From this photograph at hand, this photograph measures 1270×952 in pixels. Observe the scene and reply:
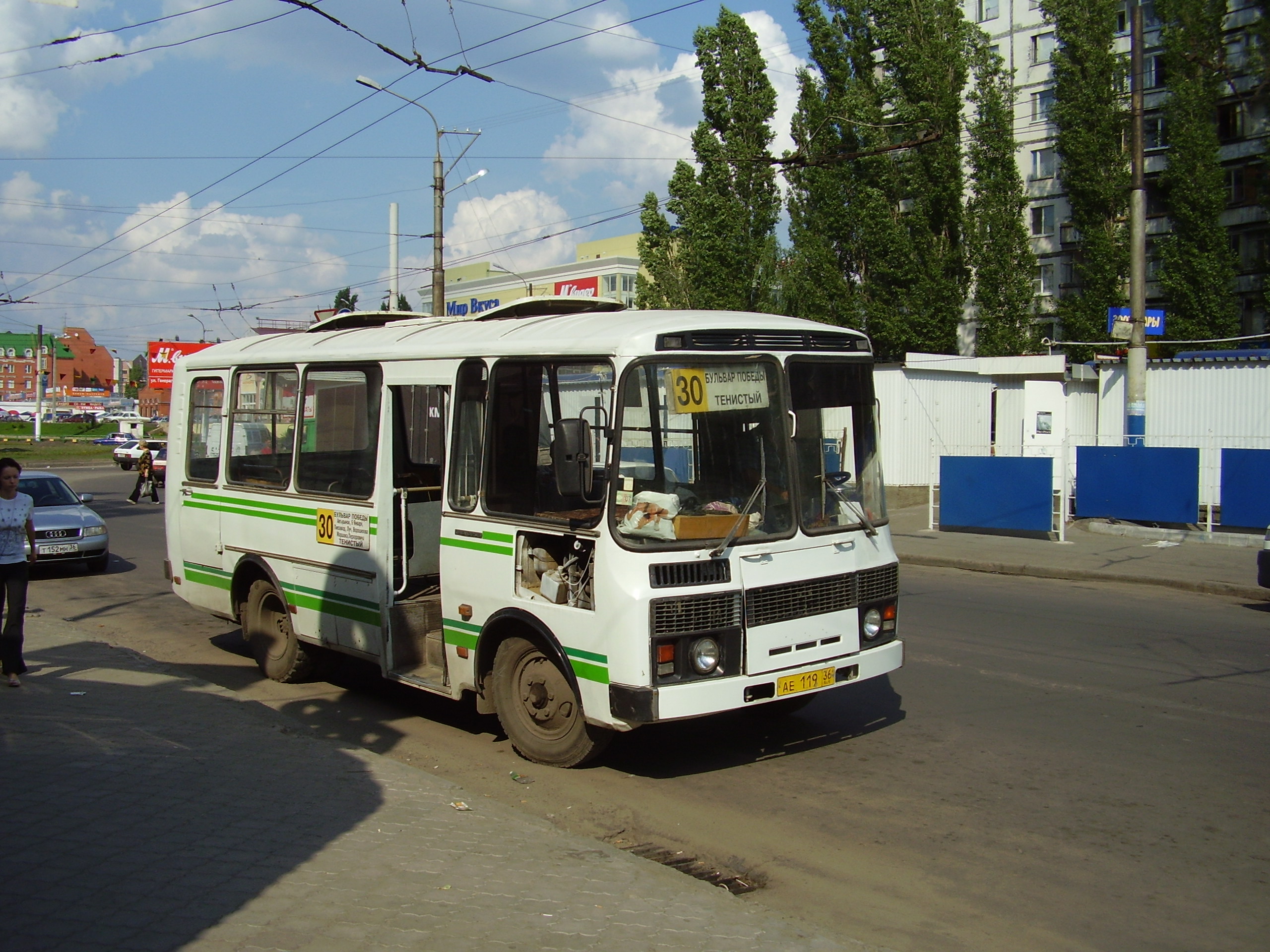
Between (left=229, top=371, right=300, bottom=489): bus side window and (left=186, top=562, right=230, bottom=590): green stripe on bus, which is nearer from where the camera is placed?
(left=229, top=371, right=300, bottom=489): bus side window

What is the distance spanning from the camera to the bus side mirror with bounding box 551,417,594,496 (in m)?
5.77

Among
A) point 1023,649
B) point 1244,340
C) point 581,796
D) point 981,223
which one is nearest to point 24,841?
point 581,796

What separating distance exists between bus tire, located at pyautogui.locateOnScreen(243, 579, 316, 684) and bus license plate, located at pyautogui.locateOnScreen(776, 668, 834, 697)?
4540 millimetres

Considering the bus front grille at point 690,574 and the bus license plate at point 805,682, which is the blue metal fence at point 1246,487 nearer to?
the bus license plate at point 805,682

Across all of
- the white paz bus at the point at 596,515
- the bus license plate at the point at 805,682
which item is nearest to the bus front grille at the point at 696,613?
the white paz bus at the point at 596,515

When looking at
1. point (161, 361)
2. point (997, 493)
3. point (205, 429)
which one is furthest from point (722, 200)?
point (161, 361)

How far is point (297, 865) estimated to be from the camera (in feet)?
15.4

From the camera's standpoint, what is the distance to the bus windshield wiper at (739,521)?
5.89 metres

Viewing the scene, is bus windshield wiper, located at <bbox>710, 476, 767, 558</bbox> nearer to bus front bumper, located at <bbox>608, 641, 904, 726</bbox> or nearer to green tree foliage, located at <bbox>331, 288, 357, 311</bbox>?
bus front bumper, located at <bbox>608, 641, 904, 726</bbox>

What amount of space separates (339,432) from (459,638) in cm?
221

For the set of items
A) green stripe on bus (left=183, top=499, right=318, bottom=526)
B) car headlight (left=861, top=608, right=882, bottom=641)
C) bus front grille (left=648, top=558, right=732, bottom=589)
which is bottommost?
car headlight (left=861, top=608, right=882, bottom=641)

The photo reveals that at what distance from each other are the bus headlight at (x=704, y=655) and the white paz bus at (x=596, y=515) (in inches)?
0.4

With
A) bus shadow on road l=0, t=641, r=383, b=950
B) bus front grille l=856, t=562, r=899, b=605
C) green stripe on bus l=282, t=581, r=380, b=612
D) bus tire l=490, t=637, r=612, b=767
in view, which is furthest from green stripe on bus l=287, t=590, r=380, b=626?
bus front grille l=856, t=562, r=899, b=605

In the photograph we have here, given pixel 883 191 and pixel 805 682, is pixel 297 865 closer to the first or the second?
pixel 805 682
